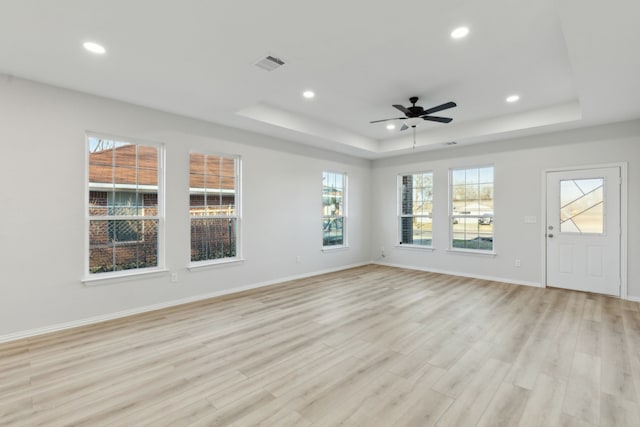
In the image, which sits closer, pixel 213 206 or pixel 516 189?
pixel 213 206

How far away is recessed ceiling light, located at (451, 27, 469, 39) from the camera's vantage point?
2.74m

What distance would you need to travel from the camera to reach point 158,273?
167 inches

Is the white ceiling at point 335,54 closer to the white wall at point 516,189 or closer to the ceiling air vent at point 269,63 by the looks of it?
the ceiling air vent at point 269,63

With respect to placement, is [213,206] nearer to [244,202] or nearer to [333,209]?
[244,202]

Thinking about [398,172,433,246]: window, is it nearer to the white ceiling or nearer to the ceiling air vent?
the white ceiling

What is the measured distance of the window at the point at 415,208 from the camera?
7031mm

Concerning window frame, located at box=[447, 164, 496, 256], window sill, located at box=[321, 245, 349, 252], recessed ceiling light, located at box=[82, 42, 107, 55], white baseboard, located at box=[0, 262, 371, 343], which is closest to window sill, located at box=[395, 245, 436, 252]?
window frame, located at box=[447, 164, 496, 256]

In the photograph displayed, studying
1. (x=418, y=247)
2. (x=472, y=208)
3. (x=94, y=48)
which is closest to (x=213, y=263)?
(x=94, y=48)

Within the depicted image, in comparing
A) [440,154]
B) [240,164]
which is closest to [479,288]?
[440,154]

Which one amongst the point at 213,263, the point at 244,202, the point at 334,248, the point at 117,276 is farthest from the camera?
the point at 334,248

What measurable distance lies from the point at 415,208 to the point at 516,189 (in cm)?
210

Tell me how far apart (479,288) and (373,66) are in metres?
4.15

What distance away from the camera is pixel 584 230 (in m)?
5.12

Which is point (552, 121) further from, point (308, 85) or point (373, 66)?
point (308, 85)
